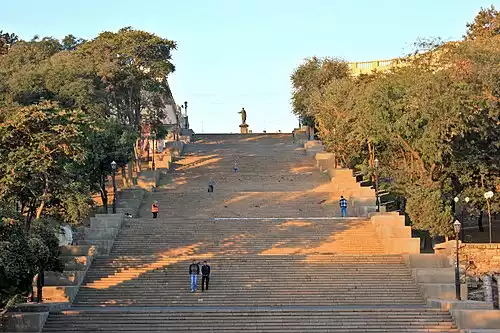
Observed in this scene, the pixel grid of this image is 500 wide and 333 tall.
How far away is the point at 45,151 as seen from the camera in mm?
32812

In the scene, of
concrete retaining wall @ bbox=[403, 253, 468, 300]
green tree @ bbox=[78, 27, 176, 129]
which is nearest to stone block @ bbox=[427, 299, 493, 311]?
concrete retaining wall @ bbox=[403, 253, 468, 300]

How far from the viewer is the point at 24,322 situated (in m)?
31.4

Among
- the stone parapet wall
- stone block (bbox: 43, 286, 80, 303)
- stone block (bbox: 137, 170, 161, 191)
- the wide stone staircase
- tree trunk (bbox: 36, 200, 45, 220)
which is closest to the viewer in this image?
the wide stone staircase

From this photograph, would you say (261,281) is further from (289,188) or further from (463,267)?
(289,188)

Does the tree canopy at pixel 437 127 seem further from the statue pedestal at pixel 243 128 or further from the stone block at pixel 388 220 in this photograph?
the statue pedestal at pixel 243 128

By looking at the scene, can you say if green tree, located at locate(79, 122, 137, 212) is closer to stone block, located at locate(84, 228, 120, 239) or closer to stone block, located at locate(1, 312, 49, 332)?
stone block, located at locate(84, 228, 120, 239)

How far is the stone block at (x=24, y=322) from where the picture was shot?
3100 cm

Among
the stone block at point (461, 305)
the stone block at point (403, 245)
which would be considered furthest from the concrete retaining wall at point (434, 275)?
the stone block at point (461, 305)

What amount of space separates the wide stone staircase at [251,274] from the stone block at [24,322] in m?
0.66

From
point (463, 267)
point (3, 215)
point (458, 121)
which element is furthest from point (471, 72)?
point (3, 215)

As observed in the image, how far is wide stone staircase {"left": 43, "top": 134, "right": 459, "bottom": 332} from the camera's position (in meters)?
32.1

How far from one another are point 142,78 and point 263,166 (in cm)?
917

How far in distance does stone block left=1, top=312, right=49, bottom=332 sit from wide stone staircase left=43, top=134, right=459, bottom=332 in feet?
2.16

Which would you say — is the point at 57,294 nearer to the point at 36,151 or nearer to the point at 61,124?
the point at 36,151
